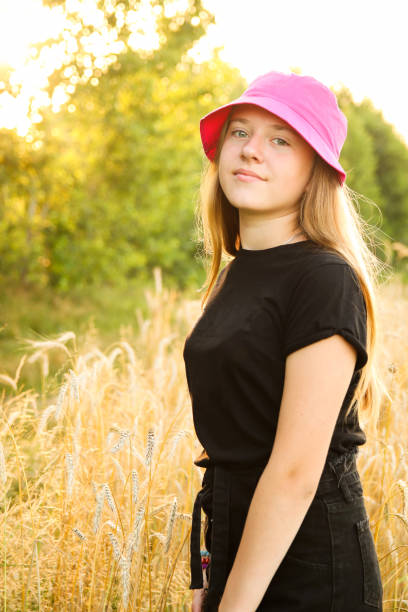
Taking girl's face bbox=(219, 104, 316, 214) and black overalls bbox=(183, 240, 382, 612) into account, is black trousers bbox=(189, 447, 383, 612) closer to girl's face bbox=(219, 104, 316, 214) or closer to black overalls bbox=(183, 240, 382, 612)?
black overalls bbox=(183, 240, 382, 612)

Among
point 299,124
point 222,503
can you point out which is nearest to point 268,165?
point 299,124

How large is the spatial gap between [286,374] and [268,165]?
52 centimetres

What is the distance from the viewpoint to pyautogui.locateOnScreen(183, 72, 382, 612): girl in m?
1.26

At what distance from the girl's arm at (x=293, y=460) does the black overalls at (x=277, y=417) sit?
0.15 ft

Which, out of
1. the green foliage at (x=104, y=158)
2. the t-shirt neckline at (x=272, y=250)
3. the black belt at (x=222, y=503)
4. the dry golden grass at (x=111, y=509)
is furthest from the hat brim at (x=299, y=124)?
the green foliage at (x=104, y=158)

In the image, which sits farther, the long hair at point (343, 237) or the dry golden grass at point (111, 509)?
the dry golden grass at point (111, 509)

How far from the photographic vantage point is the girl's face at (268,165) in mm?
1488

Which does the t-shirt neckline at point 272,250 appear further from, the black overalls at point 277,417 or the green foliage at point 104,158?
the green foliage at point 104,158

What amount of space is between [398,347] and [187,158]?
11045 millimetres

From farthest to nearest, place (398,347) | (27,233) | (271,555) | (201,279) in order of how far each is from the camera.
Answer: (201,279) → (27,233) → (398,347) → (271,555)

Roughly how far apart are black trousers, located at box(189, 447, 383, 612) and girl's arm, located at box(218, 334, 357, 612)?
0.26 ft

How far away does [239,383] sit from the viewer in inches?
53.7

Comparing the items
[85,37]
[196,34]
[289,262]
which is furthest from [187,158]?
[289,262]

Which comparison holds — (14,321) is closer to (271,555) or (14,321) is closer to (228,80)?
(271,555)
